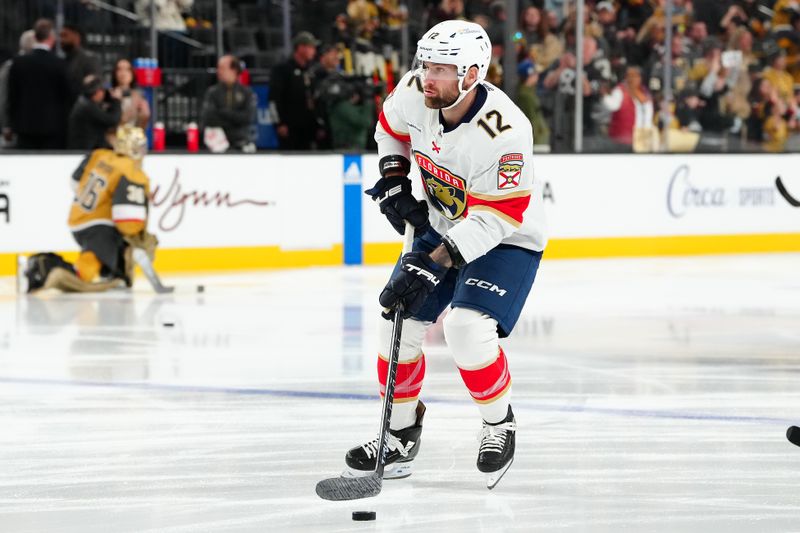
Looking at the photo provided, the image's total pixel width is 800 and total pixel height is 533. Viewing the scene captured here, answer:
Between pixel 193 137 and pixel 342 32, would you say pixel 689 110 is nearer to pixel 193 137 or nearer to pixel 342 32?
pixel 342 32

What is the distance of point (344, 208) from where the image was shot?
11.8 meters

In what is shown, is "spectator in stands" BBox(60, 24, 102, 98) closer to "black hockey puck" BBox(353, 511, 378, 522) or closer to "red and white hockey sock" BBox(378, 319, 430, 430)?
"red and white hockey sock" BBox(378, 319, 430, 430)

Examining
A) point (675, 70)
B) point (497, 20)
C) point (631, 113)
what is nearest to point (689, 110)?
point (675, 70)

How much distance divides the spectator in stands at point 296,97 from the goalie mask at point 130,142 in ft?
8.07

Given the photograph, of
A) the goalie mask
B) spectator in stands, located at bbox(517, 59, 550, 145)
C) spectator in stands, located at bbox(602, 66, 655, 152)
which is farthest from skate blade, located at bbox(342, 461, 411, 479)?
spectator in stands, located at bbox(602, 66, 655, 152)

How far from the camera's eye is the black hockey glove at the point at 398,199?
4098 mm

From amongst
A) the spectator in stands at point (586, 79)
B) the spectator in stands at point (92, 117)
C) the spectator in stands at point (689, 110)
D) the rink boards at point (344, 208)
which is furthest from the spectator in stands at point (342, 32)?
the spectator in stands at point (689, 110)

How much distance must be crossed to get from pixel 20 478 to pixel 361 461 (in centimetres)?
97

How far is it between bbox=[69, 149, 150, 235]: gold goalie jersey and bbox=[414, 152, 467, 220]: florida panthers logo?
5375 mm

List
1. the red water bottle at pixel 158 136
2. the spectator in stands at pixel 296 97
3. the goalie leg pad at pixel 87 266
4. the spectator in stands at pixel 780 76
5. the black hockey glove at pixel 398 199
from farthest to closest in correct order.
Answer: the spectator in stands at pixel 780 76
the spectator in stands at pixel 296 97
the red water bottle at pixel 158 136
the goalie leg pad at pixel 87 266
the black hockey glove at pixel 398 199

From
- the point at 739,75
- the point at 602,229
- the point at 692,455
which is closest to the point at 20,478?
the point at 692,455

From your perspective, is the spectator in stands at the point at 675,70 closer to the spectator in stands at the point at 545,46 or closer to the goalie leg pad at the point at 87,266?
the spectator in stands at the point at 545,46

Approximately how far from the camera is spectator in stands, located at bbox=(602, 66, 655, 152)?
42.0ft

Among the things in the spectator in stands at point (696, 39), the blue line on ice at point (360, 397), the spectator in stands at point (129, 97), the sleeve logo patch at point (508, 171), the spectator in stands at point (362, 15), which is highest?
the spectator in stands at point (362, 15)
